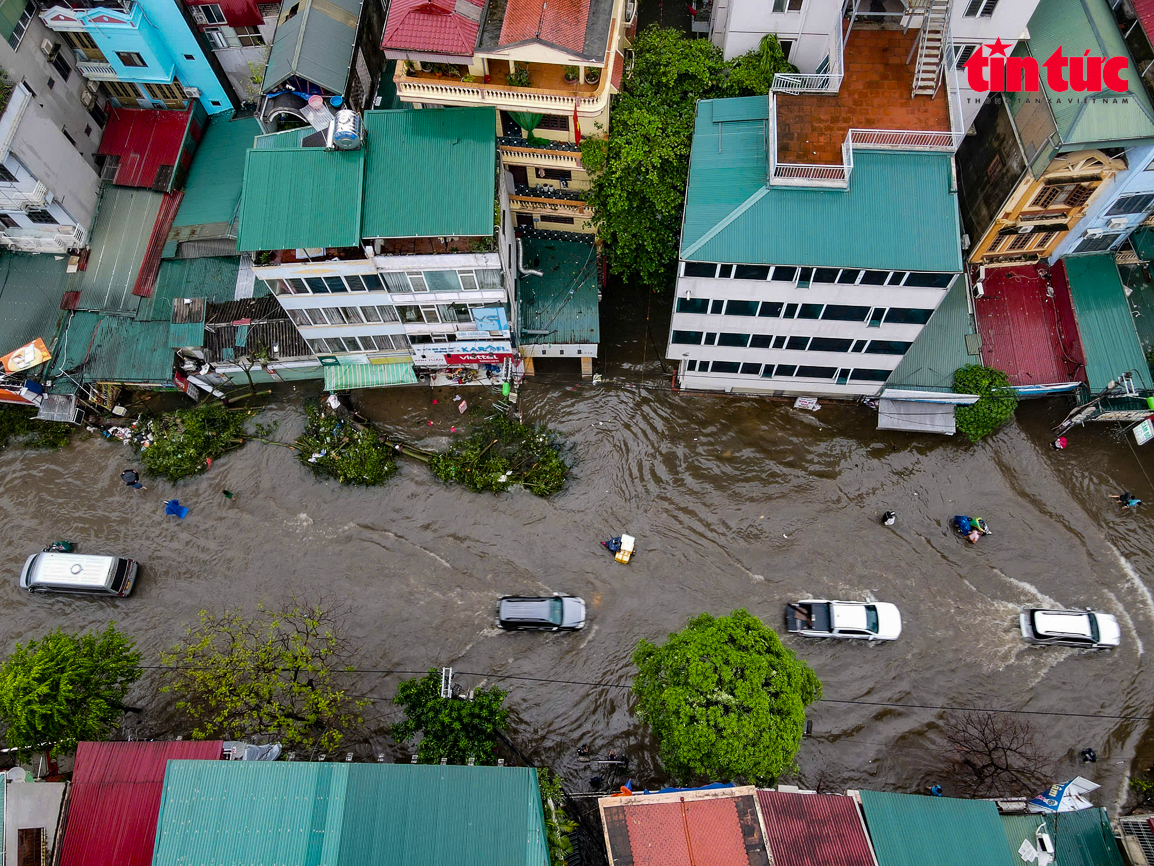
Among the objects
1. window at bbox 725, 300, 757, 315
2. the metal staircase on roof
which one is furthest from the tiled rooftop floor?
window at bbox 725, 300, 757, 315

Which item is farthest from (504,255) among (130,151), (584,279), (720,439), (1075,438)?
(1075,438)

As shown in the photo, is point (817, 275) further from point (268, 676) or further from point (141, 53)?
point (141, 53)

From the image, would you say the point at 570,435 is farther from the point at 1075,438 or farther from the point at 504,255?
the point at 1075,438

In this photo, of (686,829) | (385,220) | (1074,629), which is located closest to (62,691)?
Answer: (385,220)

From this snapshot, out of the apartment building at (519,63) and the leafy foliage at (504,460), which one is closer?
the apartment building at (519,63)

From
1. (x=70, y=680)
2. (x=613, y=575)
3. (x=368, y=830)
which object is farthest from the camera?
(x=613, y=575)

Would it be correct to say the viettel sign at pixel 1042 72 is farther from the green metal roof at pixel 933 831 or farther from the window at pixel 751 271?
the green metal roof at pixel 933 831

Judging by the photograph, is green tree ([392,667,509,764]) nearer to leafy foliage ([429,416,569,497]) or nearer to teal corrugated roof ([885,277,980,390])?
leafy foliage ([429,416,569,497])

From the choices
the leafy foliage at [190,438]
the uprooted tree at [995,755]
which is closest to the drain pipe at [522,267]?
the leafy foliage at [190,438]
